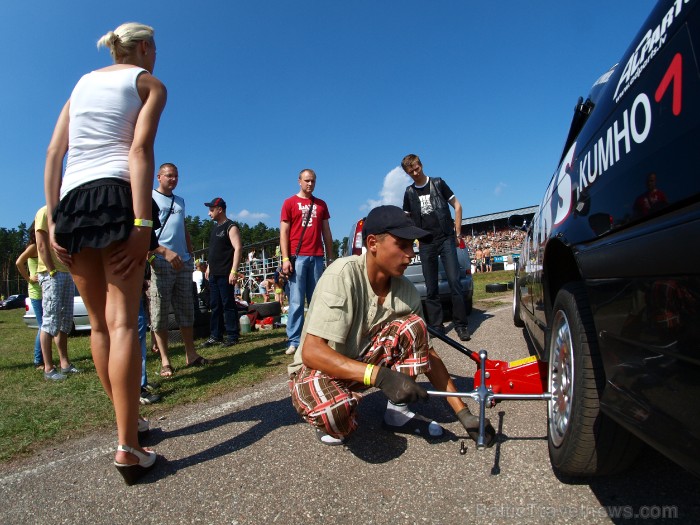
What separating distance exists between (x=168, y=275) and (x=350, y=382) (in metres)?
2.52

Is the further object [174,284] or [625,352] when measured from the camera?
[174,284]

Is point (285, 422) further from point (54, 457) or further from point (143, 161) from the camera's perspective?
point (143, 161)

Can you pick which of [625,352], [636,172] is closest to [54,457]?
[625,352]

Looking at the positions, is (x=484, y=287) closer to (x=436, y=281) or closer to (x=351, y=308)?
(x=436, y=281)

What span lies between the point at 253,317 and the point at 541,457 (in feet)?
20.4

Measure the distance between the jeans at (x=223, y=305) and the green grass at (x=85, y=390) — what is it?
Answer: 0.32 metres

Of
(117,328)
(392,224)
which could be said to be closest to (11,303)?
(117,328)

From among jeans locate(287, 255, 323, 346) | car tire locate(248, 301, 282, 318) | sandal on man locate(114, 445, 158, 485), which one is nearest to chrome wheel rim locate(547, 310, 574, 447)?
sandal on man locate(114, 445, 158, 485)

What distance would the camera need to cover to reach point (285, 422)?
2.65 metres

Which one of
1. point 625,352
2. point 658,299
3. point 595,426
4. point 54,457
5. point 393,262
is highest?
point 393,262

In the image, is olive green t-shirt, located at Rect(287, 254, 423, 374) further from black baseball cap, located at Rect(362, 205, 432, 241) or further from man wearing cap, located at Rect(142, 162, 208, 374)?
man wearing cap, located at Rect(142, 162, 208, 374)

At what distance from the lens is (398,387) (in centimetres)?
191

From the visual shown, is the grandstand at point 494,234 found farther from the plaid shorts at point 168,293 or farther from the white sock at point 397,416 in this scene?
the white sock at point 397,416

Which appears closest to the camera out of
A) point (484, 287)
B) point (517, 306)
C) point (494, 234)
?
point (517, 306)
